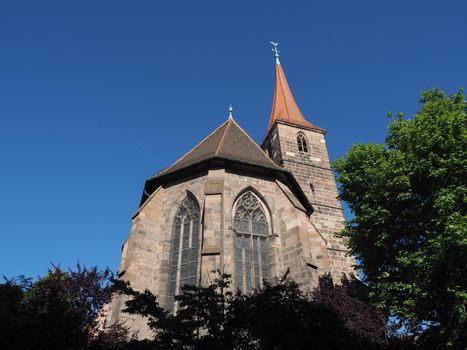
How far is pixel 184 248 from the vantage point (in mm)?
12508

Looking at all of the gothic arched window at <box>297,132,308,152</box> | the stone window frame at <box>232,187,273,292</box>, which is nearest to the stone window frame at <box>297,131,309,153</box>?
the gothic arched window at <box>297,132,308,152</box>

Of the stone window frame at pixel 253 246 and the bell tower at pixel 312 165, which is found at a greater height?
the bell tower at pixel 312 165

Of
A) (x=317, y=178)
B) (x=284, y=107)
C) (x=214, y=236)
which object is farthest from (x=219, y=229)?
(x=284, y=107)

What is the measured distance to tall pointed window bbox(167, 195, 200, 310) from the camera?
38.5ft

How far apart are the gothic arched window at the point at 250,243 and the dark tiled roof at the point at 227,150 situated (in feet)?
4.99

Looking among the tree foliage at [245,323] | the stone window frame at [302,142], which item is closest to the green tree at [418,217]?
the tree foliage at [245,323]

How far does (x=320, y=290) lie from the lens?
10.8 metres

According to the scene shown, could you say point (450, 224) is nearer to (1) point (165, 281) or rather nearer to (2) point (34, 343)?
(1) point (165, 281)

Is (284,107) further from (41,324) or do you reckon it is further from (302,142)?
(41,324)

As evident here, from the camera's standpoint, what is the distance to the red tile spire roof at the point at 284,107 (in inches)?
1033

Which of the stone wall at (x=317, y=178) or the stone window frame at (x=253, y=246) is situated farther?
the stone wall at (x=317, y=178)

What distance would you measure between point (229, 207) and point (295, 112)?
17.3m

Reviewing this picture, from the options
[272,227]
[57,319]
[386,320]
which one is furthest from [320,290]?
[57,319]

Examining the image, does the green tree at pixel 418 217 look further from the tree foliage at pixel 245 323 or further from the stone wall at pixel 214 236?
the tree foliage at pixel 245 323
